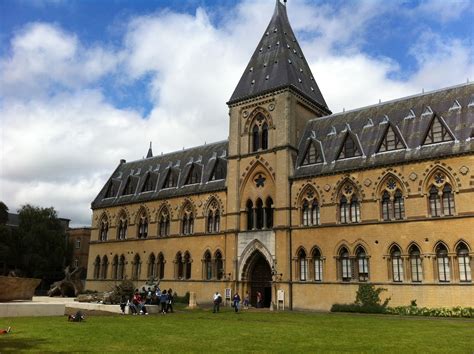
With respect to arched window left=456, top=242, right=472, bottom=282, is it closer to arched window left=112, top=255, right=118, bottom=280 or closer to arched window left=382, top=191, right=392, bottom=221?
arched window left=382, top=191, right=392, bottom=221

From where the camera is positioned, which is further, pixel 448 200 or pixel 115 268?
pixel 115 268

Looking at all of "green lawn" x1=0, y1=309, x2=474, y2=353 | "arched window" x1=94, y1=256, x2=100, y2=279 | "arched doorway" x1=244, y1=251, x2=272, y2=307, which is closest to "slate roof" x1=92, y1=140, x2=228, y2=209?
"arched window" x1=94, y1=256, x2=100, y2=279

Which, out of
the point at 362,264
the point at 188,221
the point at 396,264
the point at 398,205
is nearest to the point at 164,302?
the point at 362,264

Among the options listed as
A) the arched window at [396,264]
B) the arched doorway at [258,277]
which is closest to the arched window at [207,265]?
the arched doorway at [258,277]

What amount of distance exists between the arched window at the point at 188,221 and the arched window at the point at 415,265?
22.2 metres

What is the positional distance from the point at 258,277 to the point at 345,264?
337 inches

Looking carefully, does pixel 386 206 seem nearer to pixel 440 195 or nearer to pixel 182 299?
pixel 440 195

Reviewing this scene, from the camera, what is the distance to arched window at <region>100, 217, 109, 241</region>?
58.1 metres

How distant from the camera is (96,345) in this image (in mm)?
14711

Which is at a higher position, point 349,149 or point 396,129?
point 396,129

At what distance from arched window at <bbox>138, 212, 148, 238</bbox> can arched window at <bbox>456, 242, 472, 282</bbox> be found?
107 ft

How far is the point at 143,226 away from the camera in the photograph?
5366 cm

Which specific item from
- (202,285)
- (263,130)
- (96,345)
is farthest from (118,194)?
(96,345)

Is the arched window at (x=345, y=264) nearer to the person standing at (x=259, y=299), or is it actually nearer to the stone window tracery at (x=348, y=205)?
the stone window tracery at (x=348, y=205)
